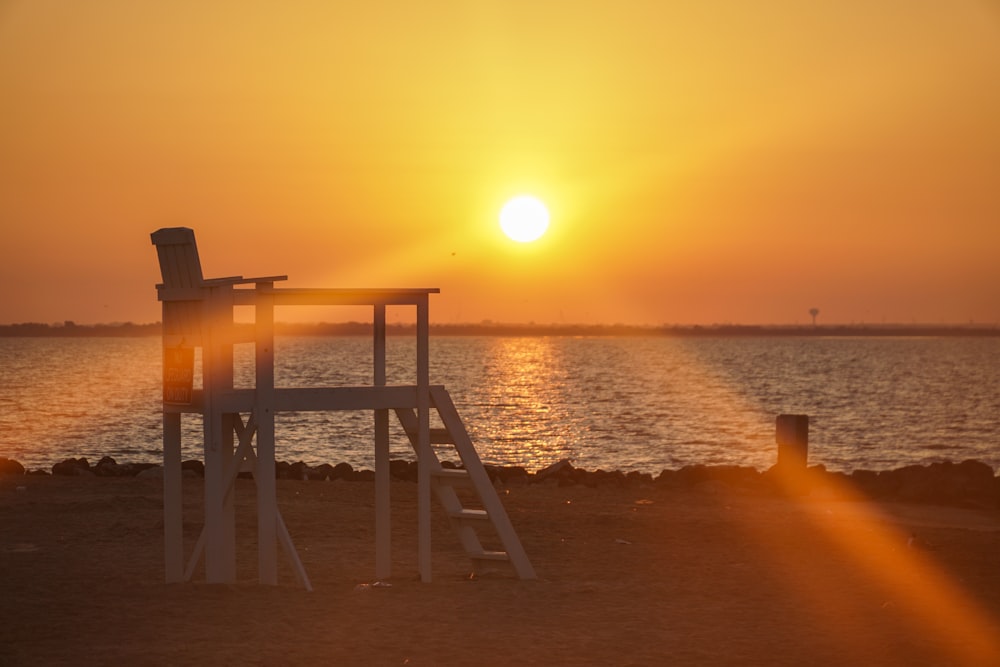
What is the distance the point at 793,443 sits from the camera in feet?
79.5

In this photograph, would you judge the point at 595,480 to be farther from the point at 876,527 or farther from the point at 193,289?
the point at 193,289

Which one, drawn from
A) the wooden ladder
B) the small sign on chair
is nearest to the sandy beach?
the wooden ladder

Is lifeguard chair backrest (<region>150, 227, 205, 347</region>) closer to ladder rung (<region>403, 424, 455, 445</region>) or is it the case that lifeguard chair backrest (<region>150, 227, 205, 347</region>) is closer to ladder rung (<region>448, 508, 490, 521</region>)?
ladder rung (<region>403, 424, 455, 445</region>)

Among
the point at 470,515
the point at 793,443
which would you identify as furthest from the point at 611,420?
the point at 470,515

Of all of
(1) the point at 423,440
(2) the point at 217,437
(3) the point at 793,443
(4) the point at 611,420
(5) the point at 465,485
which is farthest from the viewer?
(4) the point at 611,420

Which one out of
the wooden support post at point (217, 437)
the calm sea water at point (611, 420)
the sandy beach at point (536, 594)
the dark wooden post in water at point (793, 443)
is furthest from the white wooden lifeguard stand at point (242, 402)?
the calm sea water at point (611, 420)

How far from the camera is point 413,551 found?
14.3 meters

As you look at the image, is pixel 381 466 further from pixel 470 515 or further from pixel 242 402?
pixel 242 402

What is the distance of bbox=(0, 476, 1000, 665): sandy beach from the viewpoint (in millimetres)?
9172

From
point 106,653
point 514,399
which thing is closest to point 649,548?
point 106,653

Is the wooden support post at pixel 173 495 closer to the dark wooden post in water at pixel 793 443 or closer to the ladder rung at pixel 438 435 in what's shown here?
the ladder rung at pixel 438 435

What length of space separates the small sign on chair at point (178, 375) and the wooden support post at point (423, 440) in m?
1.98

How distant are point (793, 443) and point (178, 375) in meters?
15.5

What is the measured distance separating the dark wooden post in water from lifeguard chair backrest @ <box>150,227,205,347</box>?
15.4 meters
